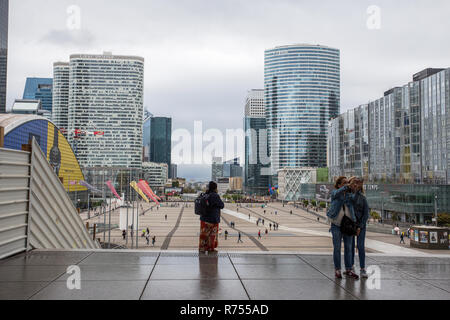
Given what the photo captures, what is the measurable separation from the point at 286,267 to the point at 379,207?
76.4 metres

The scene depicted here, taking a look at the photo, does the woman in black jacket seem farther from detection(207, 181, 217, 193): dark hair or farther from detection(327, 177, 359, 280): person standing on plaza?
detection(327, 177, 359, 280): person standing on plaza

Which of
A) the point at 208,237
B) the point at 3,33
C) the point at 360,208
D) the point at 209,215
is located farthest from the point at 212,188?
the point at 3,33

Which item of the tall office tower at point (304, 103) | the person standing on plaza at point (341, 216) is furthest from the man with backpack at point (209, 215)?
the tall office tower at point (304, 103)

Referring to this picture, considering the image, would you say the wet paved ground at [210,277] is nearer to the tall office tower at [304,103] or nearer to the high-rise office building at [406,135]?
the high-rise office building at [406,135]

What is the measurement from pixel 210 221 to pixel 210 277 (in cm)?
258

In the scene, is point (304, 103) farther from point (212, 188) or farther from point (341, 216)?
point (341, 216)

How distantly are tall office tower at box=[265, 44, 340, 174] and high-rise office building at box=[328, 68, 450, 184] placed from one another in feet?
278

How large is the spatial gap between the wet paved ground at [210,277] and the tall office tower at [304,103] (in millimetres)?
192118

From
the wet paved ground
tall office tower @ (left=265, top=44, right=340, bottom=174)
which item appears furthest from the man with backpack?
tall office tower @ (left=265, top=44, right=340, bottom=174)

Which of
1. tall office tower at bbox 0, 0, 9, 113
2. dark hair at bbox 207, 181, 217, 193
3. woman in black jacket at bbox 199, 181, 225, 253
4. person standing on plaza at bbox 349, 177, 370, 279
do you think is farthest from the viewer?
tall office tower at bbox 0, 0, 9, 113

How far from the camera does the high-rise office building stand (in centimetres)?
6900

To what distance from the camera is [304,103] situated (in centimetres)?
19462

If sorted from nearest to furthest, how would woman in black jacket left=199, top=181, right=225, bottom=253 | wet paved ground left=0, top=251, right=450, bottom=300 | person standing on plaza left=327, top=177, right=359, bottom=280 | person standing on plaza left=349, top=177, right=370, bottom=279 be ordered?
wet paved ground left=0, top=251, right=450, bottom=300, person standing on plaza left=327, top=177, right=359, bottom=280, person standing on plaza left=349, top=177, right=370, bottom=279, woman in black jacket left=199, top=181, right=225, bottom=253
